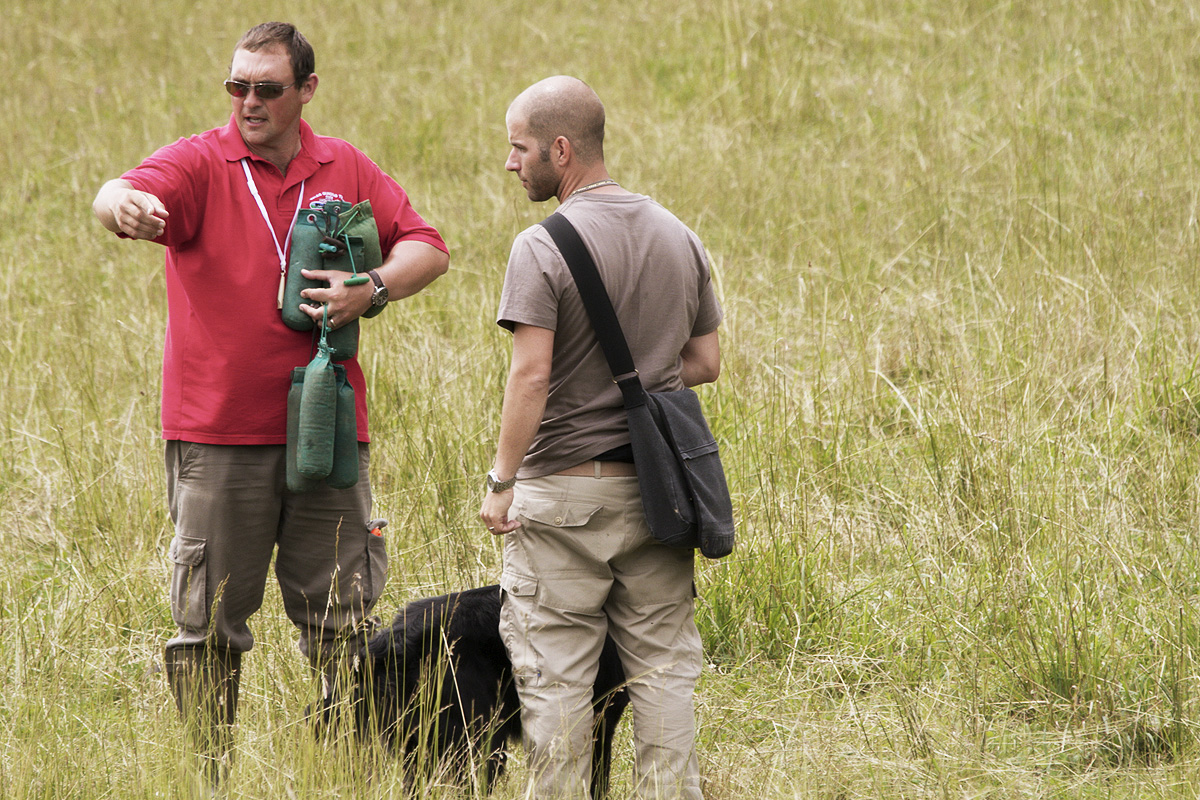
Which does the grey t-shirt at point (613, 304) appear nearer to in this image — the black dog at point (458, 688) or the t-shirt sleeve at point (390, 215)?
the black dog at point (458, 688)

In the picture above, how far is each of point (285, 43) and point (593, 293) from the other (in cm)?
115

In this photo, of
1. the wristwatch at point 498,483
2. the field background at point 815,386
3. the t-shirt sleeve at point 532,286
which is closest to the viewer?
the t-shirt sleeve at point 532,286

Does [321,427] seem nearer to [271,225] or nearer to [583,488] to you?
[271,225]

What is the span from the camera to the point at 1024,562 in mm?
3553

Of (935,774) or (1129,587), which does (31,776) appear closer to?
(935,774)

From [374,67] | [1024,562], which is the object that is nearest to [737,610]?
[1024,562]

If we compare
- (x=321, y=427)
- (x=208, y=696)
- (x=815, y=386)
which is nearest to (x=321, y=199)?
(x=321, y=427)

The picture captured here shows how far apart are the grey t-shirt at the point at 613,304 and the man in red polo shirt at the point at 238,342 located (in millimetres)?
618

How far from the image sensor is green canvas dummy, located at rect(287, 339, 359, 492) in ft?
8.95

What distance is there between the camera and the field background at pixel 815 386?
3.05 meters

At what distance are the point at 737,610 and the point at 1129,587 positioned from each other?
4.43 ft

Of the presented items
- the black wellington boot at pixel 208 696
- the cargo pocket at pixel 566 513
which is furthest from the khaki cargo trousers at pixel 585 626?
the black wellington boot at pixel 208 696

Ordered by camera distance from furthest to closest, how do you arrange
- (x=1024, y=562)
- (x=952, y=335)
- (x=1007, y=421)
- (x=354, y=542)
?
(x=952, y=335)
(x=1007, y=421)
(x=1024, y=562)
(x=354, y=542)

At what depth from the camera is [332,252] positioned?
280 centimetres
